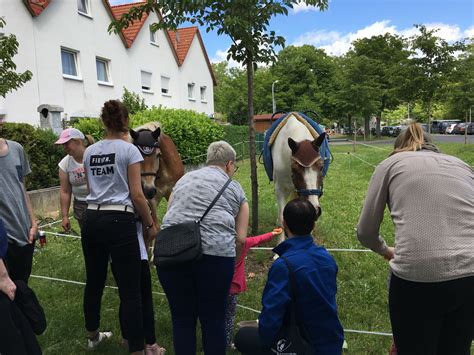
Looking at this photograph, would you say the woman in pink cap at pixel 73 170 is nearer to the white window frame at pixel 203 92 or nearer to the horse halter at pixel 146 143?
the horse halter at pixel 146 143

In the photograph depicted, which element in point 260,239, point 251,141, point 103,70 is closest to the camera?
point 260,239

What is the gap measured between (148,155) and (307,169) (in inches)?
77.1

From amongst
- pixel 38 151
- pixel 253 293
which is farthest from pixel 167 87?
pixel 253 293

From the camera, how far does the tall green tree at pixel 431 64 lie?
19672 millimetres

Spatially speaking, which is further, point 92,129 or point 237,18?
point 92,129

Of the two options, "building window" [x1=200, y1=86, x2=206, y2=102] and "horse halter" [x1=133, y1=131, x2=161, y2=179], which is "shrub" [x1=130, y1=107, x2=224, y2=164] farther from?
"building window" [x1=200, y1=86, x2=206, y2=102]

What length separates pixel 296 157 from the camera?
16.0 feet

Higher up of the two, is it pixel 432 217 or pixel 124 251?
pixel 432 217

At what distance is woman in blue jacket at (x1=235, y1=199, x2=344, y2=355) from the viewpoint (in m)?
2.31

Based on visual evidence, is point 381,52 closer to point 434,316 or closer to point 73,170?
point 73,170

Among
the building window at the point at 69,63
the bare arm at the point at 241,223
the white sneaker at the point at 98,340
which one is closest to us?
the bare arm at the point at 241,223

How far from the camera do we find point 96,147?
3268 millimetres

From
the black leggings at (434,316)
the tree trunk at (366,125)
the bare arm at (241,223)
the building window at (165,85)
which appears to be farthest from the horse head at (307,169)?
the tree trunk at (366,125)

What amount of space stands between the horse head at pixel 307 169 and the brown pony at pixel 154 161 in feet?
5.61
